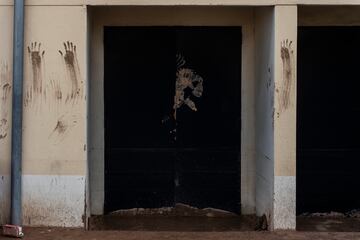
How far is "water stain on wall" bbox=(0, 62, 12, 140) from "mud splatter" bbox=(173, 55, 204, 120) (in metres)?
2.08

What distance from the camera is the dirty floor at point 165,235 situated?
6.75 meters

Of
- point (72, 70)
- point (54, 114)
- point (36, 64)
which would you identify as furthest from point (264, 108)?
point (36, 64)

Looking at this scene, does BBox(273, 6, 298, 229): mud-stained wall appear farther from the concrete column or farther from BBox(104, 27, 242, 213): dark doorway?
BBox(104, 27, 242, 213): dark doorway

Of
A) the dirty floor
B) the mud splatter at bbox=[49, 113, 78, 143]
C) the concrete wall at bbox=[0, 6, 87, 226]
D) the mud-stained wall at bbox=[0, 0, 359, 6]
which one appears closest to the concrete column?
the mud-stained wall at bbox=[0, 0, 359, 6]

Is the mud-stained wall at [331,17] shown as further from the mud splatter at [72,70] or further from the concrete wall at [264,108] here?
the mud splatter at [72,70]

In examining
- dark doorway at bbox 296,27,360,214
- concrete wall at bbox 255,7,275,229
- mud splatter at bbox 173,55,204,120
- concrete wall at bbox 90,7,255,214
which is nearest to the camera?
concrete wall at bbox 255,7,275,229

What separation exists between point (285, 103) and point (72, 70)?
2403mm

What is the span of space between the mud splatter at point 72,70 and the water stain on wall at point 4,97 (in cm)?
65

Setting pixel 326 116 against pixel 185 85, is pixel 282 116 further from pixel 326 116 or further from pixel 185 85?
pixel 185 85

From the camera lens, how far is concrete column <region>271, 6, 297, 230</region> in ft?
22.6

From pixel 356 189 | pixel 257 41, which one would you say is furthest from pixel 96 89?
pixel 356 189

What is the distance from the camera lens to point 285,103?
22.7 ft

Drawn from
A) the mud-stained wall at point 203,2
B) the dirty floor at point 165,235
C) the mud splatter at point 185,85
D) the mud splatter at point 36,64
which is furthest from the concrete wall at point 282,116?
the mud splatter at point 36,64

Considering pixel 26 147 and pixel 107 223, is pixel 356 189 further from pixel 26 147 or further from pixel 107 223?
pixel 26 147
